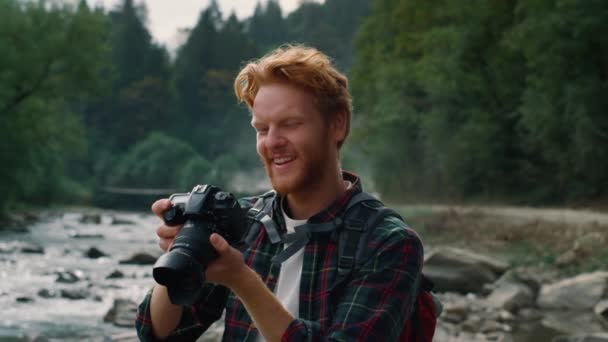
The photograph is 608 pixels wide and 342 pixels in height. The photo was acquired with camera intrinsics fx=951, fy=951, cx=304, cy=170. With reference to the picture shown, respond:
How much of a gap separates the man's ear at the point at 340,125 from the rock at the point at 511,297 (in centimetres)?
997

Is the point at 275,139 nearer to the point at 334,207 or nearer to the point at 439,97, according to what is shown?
the point at 334,207

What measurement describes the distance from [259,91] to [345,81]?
0.63ft

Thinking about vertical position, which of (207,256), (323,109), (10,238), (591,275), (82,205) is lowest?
(82,205)

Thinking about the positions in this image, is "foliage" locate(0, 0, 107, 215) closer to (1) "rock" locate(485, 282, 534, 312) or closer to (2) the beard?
(1) "rock" locate(485, 282, 534, 312)

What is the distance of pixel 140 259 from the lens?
1723 centimetres

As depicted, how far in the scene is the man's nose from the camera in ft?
6.53

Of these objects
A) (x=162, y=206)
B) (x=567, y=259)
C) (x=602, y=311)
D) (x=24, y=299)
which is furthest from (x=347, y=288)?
(x=567, y=259)

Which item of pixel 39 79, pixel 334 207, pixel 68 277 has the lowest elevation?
pixel 68 277

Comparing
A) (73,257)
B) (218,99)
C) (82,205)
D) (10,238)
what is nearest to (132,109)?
(218,99)

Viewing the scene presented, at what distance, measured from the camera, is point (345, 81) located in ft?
6.72

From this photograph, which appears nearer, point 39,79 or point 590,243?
point 590,243

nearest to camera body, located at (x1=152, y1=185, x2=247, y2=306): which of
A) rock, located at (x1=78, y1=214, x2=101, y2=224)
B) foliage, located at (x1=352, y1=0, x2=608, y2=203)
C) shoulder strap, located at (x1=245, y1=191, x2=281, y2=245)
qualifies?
shoulder strap, located at (x1=245, y1=191, x2=281, y2=245)

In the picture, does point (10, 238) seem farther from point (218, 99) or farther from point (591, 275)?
point (218, 99)

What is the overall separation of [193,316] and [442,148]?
29.4 meters
